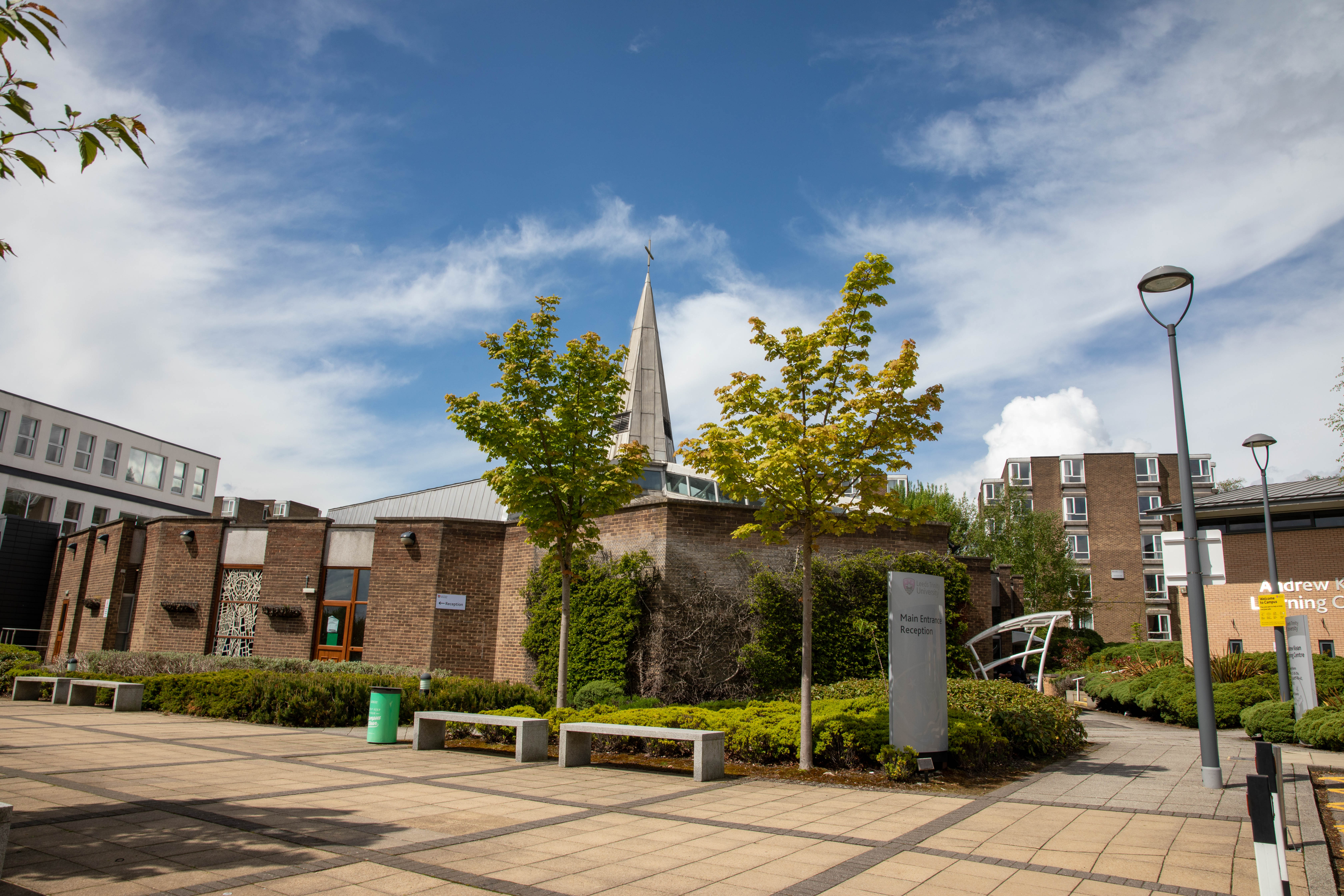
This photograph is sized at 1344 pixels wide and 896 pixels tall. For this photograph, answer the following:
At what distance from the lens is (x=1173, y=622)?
4428cm

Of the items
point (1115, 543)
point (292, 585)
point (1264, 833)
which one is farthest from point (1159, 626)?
point (1264, 833)

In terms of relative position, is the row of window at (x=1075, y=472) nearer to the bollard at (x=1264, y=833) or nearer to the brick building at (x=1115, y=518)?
the brick building at (x=1115, y=518)

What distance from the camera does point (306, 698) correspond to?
46.3 ft

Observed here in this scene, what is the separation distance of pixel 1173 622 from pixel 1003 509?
1065 centimetres

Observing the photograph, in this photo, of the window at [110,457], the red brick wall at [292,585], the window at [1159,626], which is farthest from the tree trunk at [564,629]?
the window at [1159,626]

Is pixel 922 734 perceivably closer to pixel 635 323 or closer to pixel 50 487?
pixel 635 323

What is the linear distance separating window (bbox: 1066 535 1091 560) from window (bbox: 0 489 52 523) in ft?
190

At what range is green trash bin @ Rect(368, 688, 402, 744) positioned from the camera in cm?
1188

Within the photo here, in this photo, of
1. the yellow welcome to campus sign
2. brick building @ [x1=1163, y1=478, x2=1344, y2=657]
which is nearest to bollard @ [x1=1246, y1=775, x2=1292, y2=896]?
the yellow welcome to campus sign

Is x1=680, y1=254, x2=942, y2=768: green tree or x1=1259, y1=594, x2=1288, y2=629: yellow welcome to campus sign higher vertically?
x1=680, y1=254, x2=942, y2=768: green tree

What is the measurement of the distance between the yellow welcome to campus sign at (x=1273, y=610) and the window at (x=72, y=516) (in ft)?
156

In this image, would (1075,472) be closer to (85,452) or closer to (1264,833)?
(1264,833)

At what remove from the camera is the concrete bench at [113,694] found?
1552 centimetres

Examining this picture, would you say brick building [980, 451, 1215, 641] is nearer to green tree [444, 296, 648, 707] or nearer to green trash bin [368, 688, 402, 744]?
green tree [444, 296, 648, 707]
